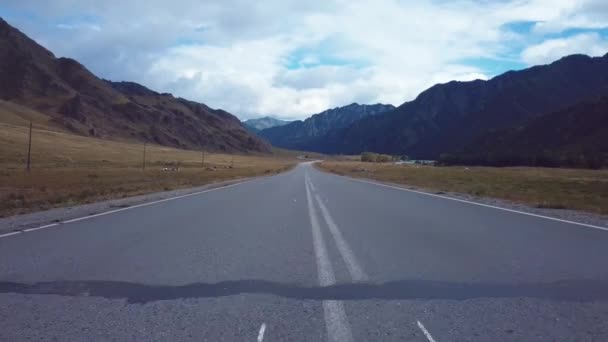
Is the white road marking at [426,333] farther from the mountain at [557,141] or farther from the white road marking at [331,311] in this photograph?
the mountain at [557,141]

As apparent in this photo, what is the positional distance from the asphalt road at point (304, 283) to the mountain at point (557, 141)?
87600mm

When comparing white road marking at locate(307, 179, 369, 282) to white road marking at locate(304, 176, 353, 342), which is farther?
white road marking at locate(307, 179, 369, 282)

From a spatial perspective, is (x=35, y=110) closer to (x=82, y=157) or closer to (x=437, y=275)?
(x=82, y=157)

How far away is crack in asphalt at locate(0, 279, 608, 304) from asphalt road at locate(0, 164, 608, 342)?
0.08 feet

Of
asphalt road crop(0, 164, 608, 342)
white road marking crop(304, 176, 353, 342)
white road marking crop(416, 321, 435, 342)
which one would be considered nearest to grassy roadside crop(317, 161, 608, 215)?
asphalt road crop(0, 164, 608, 342)

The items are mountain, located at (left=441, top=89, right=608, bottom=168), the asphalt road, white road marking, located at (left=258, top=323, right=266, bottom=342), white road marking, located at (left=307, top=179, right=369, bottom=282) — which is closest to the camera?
white road marking, located at (left=258, top=323, right=266, bottom=342)

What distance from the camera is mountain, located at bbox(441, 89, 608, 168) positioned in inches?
3794

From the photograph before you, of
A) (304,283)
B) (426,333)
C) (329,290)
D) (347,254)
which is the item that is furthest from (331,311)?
(347,254)

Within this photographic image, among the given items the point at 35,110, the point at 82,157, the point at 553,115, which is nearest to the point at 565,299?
the point at 82,157

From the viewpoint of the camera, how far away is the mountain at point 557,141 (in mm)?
96375

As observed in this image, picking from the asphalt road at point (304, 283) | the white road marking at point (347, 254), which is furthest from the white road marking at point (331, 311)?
the white road marking at point (347, 254)

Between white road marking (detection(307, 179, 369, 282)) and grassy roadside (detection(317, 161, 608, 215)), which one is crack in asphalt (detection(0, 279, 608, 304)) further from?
grassy roadside (detection(317, 161, 608, 215))

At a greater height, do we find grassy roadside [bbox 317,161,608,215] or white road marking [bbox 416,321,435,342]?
grassy roadside [bbox 317,161,608,215]

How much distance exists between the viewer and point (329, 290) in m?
6.98
